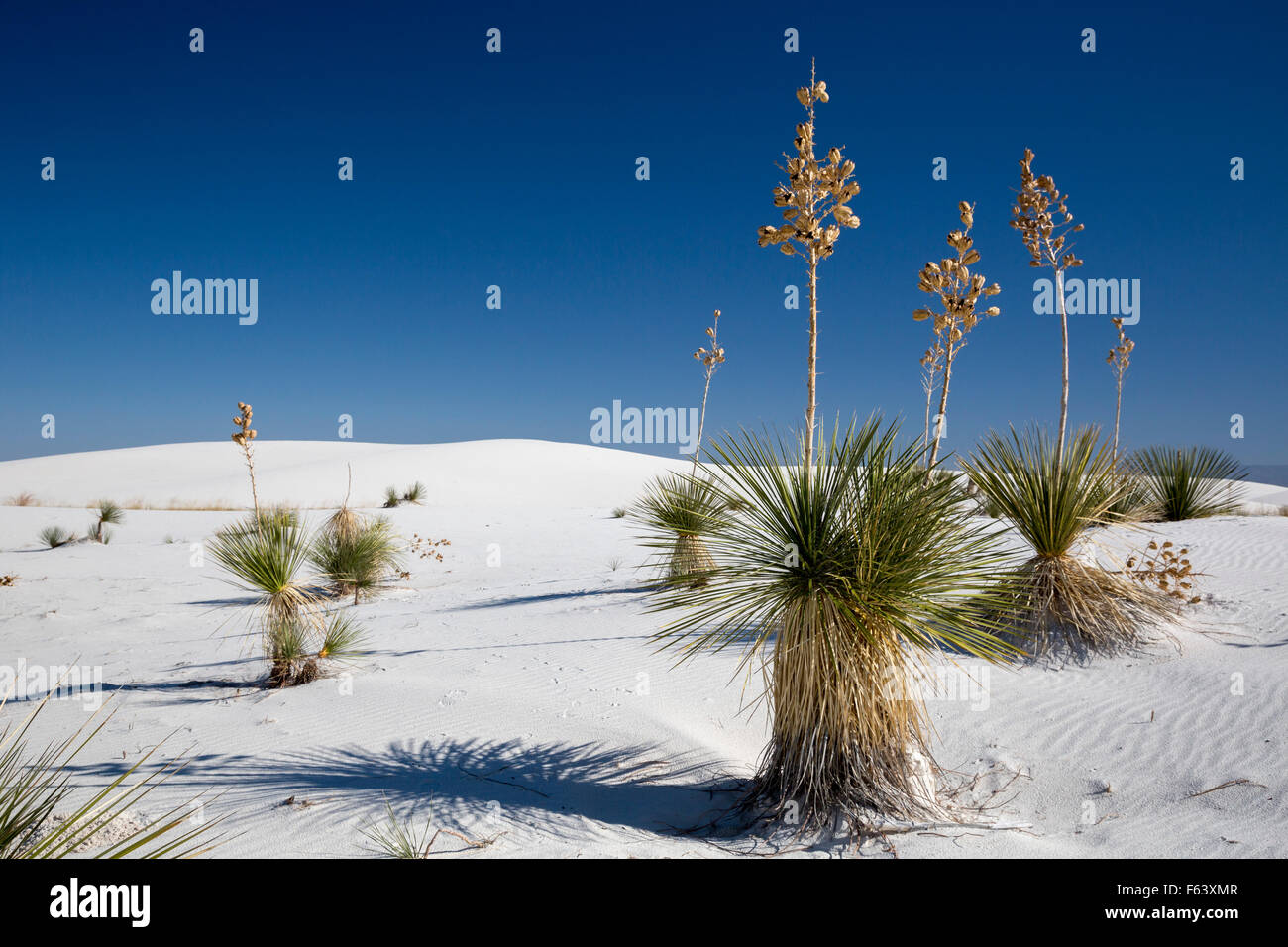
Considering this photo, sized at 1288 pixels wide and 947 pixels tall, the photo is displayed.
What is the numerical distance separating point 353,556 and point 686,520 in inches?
248

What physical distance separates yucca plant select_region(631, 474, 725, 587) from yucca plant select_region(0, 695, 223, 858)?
2.22 m

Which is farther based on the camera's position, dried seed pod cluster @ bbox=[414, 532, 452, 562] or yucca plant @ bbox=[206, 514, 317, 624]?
dried seed pod cluster @ bbox=[414, 532, 452, 562]

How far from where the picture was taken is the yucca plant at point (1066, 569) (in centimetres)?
568

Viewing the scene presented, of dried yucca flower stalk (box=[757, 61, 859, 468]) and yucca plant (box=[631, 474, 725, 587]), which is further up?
dried yucca flower stalk (box=[757, 61, 859, 468])

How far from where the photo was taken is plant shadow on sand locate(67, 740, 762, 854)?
11.7 ft

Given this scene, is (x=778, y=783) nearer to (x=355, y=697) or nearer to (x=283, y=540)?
(x=355, y=697)

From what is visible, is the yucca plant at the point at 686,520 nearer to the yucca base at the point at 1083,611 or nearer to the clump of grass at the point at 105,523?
the yucca base at the point at 1083,611

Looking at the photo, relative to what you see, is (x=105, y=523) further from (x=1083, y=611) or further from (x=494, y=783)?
(x=1083, y=611)

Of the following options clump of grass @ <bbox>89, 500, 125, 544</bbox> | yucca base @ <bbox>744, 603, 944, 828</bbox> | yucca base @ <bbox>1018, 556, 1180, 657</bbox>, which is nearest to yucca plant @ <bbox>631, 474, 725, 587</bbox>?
yucca base @ <bbox>744, 603, 944, 828</bbox>

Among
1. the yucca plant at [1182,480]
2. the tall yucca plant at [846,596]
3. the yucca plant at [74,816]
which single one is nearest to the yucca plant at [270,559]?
the yucca plant at [74,816]

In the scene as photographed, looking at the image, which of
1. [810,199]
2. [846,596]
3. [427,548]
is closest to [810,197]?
[810,199]

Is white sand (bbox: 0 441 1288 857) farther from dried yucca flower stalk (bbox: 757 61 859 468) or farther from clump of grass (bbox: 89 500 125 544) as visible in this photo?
clump of grass (bbox: 89 500 125 544)

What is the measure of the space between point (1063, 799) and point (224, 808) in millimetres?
4548

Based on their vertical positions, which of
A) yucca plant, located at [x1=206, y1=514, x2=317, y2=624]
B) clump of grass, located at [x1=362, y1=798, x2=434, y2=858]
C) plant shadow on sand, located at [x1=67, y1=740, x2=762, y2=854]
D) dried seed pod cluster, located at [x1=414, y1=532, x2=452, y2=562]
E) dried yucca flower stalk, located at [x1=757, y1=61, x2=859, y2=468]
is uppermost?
dried yucca flower stalk, located at [x1=757, y1=61, x2=859, y2=468]
